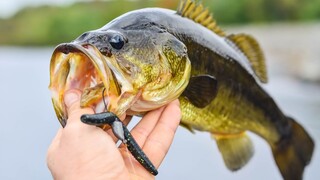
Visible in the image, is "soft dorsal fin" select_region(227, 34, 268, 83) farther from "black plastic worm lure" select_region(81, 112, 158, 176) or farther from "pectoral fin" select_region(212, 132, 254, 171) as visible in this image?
"black plastic worm lure" select_region(81, 112, 158, 176)

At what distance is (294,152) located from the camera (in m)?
2.75

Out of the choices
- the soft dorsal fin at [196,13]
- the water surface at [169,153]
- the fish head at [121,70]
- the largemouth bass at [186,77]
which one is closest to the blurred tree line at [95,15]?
the water surface at [169,153]

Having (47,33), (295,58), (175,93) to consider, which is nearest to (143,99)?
(175,93)

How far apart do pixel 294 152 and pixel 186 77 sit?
111 cm

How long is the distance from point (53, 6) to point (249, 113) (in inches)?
1823

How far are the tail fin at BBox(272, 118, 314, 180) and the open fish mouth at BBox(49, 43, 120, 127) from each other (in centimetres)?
138

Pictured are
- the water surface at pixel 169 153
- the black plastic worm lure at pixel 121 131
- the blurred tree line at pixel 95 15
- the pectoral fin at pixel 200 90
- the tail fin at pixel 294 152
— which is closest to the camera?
the black plastic worm lure at pixel 121 131

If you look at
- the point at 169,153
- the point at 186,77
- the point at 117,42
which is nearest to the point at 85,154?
the point at 117,42

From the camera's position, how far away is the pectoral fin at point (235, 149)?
8.13ft

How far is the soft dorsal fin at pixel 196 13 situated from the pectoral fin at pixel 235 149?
1.70 feet

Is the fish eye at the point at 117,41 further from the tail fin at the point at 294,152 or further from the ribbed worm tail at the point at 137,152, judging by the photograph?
the tail fin at the point at 294,152

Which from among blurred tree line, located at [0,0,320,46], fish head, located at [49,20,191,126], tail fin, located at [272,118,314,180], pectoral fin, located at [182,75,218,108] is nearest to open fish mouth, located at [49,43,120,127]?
fish head, located at [49,20,191,126]

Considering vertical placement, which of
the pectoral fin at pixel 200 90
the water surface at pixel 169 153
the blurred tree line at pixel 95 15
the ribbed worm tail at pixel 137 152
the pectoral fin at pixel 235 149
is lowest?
the blurred tree line at pixel 95 15

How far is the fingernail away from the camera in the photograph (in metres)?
1.57
